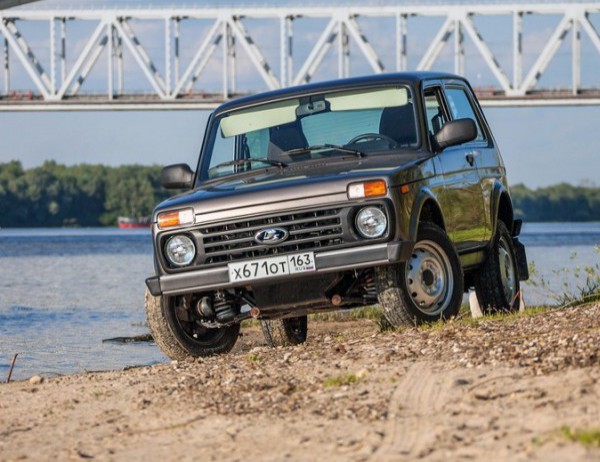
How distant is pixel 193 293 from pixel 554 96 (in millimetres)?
84944

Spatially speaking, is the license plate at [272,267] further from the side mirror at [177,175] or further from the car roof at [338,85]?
the car roof at [338,85]

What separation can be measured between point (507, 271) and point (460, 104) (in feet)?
4.73

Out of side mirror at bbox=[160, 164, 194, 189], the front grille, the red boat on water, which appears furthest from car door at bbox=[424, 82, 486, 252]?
the red boat on water

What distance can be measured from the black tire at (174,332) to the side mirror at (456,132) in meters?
2.12

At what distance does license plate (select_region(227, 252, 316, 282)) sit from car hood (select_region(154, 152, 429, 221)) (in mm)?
365

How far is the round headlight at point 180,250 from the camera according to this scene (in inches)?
378

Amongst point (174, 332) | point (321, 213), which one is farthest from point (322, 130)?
point (174, 332)

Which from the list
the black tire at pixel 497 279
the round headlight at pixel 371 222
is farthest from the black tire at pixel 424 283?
the black tire at pixel 497 279

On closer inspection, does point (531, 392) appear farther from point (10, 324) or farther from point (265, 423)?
point (10, 324)

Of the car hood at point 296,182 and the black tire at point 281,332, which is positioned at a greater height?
the car hood at point 296,182

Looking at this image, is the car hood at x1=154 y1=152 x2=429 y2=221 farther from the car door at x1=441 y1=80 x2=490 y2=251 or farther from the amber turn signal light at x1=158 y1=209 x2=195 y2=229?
the car door at x1=441 y1=80 x2=490 y2=251

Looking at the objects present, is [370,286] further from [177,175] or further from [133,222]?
[133,222]

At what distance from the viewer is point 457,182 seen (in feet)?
35.1

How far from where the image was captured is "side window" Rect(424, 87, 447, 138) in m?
10.6
